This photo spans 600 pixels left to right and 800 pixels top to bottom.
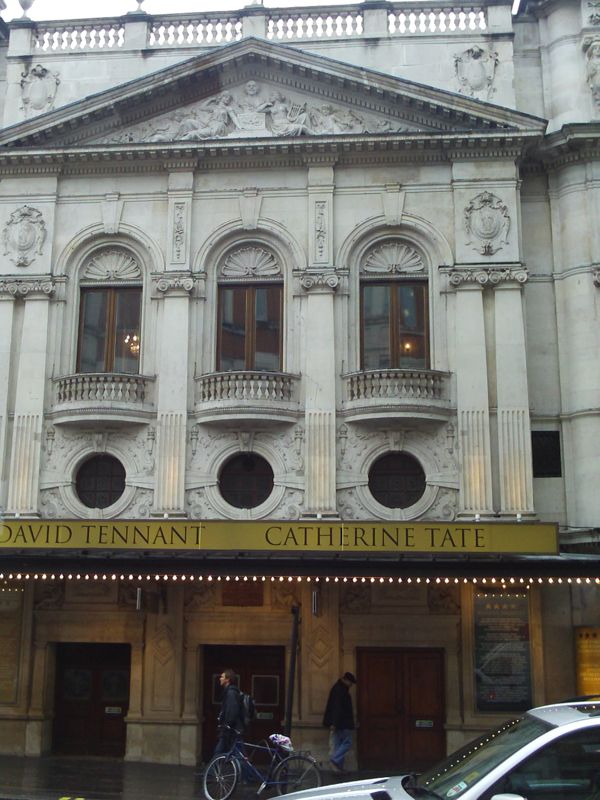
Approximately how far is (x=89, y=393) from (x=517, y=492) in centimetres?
978

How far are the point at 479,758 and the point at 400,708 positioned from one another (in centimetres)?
1383

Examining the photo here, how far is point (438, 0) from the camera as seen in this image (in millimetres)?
24312

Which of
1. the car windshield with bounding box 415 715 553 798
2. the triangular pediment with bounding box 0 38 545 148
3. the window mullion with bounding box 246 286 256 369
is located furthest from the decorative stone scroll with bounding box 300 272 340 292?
the car windshield with bounding box 415 715 553 798

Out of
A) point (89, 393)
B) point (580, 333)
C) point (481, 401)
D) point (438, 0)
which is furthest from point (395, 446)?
point (438, 0)

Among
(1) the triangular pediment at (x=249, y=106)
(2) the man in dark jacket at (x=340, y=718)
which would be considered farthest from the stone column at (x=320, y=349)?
(2) the man in dark jacket at (x=340, y=718)

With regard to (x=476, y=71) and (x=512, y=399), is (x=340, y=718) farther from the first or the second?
(x=476, y=71)

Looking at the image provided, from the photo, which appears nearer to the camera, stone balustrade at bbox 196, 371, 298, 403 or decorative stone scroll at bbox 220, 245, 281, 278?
stone balustrade at bbox 196, 371, 298, 403

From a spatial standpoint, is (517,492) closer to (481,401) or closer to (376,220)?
(481,401)

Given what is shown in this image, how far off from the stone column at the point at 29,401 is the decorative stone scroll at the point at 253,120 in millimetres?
4368

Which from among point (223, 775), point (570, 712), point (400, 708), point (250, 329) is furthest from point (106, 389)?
point (570, 712)

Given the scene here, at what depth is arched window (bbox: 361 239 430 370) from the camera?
22.5 meters

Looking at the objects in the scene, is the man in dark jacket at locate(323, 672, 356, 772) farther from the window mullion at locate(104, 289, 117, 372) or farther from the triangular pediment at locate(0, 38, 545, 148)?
the triangular pediment at locate(0, 38, 545, 148)

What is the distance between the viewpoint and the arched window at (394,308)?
22.5 m

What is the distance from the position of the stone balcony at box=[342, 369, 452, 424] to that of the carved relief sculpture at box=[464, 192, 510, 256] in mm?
3162
